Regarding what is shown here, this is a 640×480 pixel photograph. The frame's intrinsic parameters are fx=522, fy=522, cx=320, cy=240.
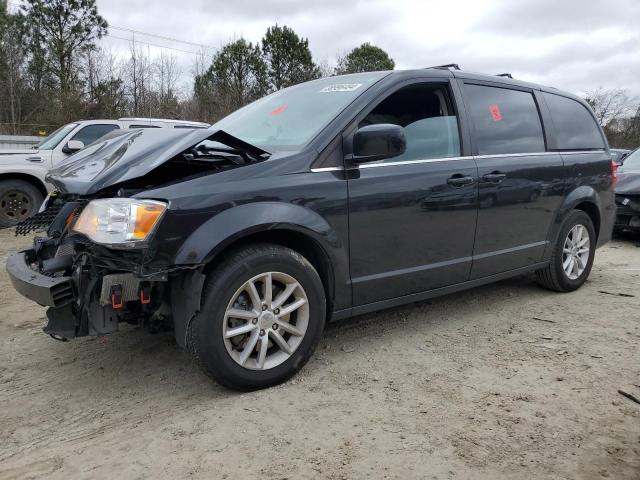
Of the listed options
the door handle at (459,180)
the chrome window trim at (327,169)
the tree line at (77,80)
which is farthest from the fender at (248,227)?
the tree line at (77,80)

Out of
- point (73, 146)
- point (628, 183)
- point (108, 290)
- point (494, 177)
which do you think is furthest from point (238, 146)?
point (628, 183)

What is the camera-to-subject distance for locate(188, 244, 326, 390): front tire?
2680 mm

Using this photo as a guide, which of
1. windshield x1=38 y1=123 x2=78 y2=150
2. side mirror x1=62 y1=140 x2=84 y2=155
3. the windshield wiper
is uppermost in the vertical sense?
windshield x1=38 y1=123 x2=78 y2=150

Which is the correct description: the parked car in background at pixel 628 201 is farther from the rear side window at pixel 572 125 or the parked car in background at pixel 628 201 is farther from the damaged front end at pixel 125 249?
the damaged front end at pixel 125 249

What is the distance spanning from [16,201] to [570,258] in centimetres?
749

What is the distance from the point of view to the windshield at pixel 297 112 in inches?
129

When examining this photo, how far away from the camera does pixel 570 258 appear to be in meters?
4.86

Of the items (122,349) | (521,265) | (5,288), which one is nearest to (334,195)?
(122,349)

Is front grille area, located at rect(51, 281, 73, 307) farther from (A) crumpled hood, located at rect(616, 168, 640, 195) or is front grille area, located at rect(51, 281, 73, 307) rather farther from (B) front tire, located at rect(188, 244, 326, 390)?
(A) crumpled hood, located at rect(616, 168, 640, 195)

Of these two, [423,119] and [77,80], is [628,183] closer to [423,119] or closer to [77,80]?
[423,119]

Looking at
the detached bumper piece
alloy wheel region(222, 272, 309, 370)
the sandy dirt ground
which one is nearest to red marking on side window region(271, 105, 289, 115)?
alloy wheel region(222, 272, 309, 370)

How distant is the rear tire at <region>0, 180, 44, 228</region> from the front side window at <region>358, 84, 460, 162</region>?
6307 millimetres

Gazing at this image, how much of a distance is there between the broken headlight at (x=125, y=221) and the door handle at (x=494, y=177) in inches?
92.6

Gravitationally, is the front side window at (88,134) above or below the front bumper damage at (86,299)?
above
